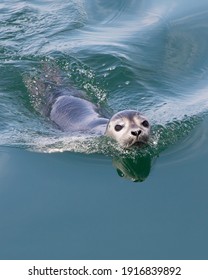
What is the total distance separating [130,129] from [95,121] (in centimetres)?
139

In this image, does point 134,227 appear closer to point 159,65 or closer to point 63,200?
Answer: point 63,200

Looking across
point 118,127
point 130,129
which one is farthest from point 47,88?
point 130,129

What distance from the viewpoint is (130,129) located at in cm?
842

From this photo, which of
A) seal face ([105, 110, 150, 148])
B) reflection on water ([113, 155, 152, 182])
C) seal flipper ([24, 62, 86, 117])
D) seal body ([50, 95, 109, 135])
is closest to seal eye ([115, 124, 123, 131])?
seal face ([105, 110, 150, 148])

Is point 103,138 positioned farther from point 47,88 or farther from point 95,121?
point 47,88

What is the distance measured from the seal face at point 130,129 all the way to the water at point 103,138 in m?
0.20

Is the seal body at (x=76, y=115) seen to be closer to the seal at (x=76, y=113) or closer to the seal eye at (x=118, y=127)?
the seal at (x=76, y=113)

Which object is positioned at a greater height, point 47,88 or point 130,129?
point 47,88

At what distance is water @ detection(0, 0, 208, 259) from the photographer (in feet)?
23.3

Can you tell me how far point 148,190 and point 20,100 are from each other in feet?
13.3

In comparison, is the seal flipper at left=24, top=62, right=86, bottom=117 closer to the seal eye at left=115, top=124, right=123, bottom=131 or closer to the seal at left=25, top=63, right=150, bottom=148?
the seal at left=25, top=63, right=150, bottom=148

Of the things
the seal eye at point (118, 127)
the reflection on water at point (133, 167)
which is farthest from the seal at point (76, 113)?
the reflection on water at point (133, 167)

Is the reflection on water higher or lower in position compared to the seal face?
lower
